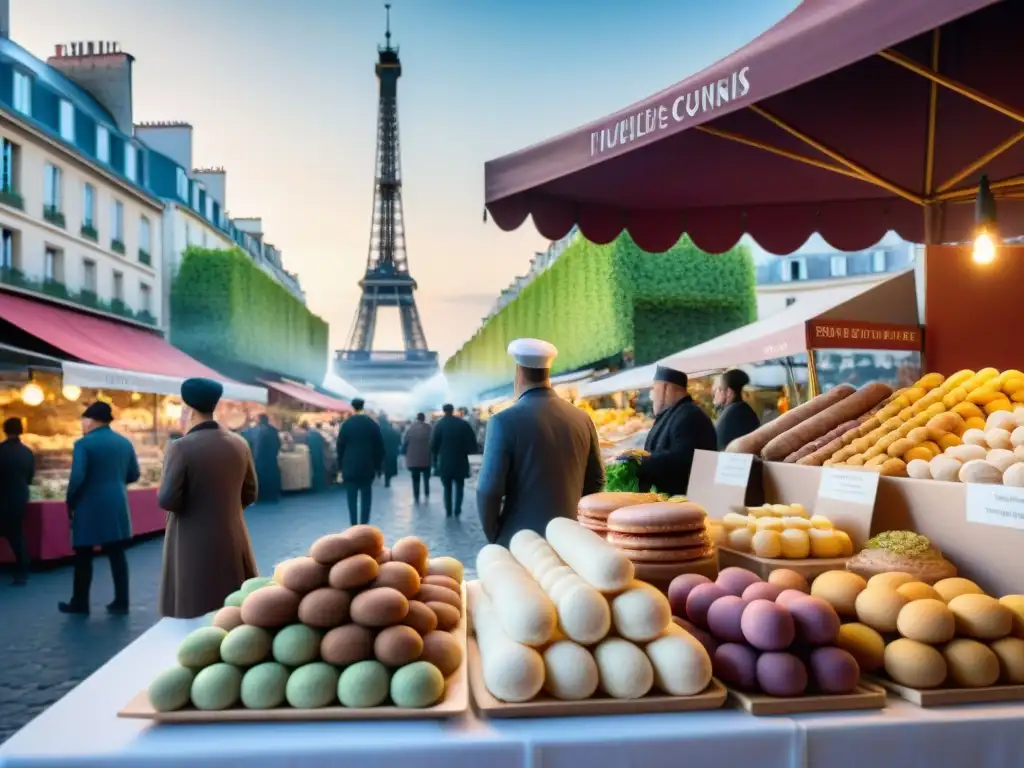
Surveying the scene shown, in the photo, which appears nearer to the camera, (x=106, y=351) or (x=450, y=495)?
(x=450, y=495)

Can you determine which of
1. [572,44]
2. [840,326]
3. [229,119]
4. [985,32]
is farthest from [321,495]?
[229,119]

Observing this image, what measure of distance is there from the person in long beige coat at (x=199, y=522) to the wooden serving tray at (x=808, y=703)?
3.54m

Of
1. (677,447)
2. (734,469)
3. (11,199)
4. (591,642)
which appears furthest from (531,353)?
(11,199)

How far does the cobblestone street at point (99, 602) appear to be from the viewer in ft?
16.6

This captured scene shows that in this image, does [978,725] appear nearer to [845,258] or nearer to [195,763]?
[195,763]

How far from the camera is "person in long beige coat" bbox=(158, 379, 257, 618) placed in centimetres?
455

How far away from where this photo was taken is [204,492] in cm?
462

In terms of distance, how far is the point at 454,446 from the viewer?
13172 mm

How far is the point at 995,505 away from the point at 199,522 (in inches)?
154

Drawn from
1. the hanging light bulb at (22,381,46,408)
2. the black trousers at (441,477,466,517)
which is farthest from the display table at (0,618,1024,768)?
the hanging light bulb at (22,381,46,408)

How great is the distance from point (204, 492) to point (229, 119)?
33.9m

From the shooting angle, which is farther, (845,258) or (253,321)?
(845,258)

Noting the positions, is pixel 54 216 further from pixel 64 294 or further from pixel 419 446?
pixel 419 446

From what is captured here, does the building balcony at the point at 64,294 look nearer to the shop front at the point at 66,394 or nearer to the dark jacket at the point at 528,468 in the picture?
the shop front at the point at 66,394
